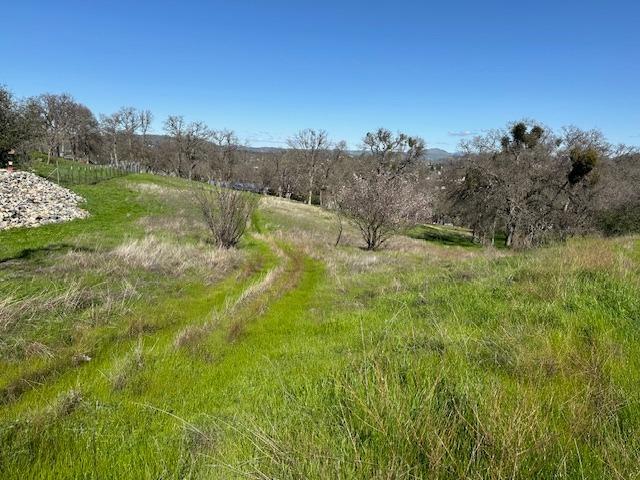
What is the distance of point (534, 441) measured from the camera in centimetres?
305

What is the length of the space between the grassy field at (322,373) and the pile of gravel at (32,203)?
959 cm

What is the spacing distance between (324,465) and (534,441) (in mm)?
1815

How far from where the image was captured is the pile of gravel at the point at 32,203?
20594 mm

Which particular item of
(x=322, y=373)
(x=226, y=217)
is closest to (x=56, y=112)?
(x=226, y=217)

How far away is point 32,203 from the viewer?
24.1 m

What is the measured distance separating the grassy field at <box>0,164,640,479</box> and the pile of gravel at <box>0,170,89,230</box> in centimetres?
959

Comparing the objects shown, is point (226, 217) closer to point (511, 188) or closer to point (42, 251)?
point (42, 251)

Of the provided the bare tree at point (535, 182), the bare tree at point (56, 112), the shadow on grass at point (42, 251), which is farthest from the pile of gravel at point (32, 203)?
the bare tree at point (56, 112)

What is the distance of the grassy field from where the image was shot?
10.4 ft

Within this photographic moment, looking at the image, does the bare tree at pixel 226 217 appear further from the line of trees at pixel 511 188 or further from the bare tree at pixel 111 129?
the bare tree at pixel 111 129

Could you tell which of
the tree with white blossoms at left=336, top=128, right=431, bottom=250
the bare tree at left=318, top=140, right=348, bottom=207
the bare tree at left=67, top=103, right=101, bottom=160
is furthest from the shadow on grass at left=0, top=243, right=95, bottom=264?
the bare tree at left=67, top=103, right=101, bottom=160

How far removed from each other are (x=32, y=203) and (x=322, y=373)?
27.3 m

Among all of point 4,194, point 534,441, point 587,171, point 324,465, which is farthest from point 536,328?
point 587,171

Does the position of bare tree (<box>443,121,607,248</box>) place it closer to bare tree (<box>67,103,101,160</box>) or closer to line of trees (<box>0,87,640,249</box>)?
line of trees (<box>0,87,640,249</box>)
